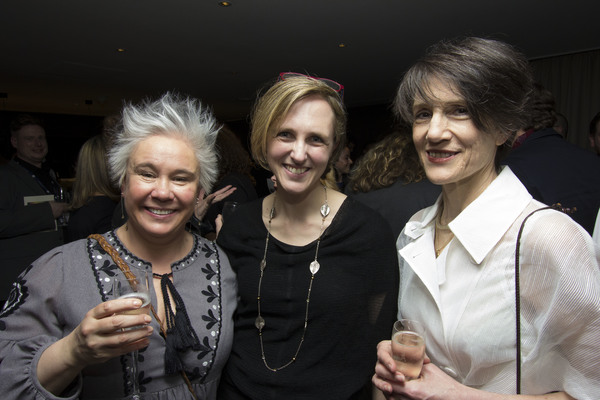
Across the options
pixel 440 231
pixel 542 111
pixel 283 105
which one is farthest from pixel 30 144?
pixel 542 111

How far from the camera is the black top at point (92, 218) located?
2.46m

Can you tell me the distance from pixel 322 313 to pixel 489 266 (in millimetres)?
613

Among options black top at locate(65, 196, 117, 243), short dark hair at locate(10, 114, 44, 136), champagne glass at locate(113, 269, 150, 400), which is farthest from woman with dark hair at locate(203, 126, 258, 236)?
champagne glass at locate(113, 269, 150, 400)

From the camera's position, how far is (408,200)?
208 centimetres

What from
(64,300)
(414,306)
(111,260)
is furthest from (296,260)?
(64,300)

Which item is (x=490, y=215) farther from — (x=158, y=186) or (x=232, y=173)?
(x=232, y=173)

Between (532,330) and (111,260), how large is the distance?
1.35 meters

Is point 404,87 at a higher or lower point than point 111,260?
higher

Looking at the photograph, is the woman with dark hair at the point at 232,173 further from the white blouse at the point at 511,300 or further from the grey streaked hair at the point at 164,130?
the white blouse at the point at 511,300

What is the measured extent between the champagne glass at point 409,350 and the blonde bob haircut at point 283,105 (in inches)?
32.2

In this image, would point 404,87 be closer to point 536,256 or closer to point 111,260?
point 536,256

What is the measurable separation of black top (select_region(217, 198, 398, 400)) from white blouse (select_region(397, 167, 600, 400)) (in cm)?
24

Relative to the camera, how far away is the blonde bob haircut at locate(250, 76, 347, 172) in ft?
5.01

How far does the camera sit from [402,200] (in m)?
2.09
